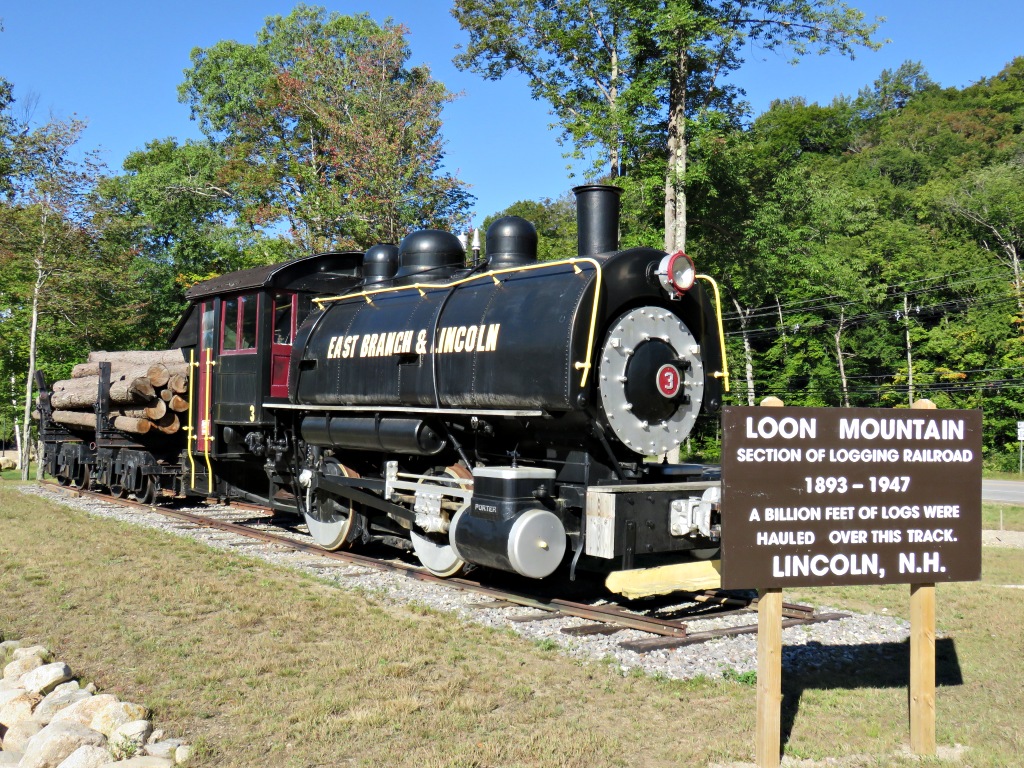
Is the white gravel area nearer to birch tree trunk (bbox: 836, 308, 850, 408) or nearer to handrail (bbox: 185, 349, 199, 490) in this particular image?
handrail (bbox: 185, 349, 199, 490)

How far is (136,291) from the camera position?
26.9 m

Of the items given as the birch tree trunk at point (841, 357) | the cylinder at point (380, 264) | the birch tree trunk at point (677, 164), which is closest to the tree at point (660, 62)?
the birch tree trunk at point (677, 164)

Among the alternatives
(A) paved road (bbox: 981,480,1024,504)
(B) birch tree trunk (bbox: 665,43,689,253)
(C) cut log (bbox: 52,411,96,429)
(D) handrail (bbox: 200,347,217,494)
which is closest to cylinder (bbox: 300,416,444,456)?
(D) handrail (bbox: 200,347,217,494)

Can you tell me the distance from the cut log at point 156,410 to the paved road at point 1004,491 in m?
19.6

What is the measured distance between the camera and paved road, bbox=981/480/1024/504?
2346 cm

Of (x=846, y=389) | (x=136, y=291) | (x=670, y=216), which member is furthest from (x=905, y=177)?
(x=136, y=291)

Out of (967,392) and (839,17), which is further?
(967,392)

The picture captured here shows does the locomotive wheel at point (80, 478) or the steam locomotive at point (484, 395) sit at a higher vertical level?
the steam locomotive at point (484, 395)

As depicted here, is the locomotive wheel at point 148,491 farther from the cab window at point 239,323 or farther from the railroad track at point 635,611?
the railroad track at point 635,611

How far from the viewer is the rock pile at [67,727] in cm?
466

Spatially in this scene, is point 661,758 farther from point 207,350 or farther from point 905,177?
point 905,177

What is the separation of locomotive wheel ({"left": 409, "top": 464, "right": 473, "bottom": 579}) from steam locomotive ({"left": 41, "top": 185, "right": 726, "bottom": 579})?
0.02m

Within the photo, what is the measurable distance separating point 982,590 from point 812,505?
5878mm

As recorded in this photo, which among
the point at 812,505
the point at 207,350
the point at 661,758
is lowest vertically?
the point at 661,758
